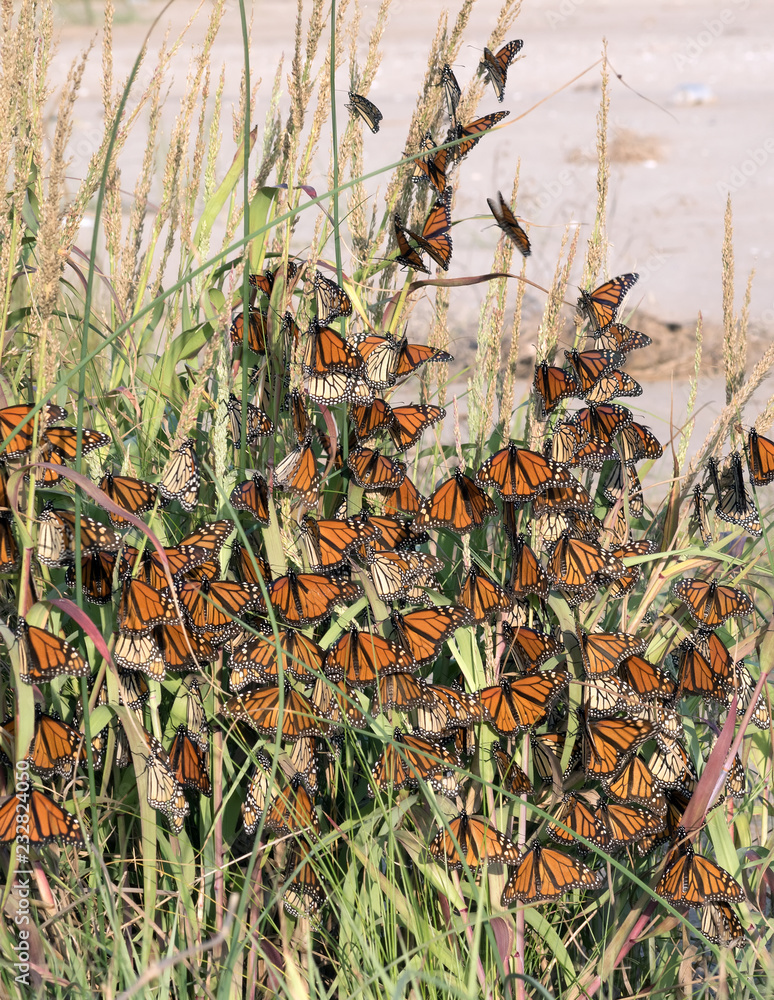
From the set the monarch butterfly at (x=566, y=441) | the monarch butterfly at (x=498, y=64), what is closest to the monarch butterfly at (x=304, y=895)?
the monarch butterfly at (x=566, y=441)

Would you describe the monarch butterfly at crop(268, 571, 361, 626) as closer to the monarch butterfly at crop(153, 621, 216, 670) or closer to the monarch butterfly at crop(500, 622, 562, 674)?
the monarch butterfly at crop(153, 621, 216, 670)

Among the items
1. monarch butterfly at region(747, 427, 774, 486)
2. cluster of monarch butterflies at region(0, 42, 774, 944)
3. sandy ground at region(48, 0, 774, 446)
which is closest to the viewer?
cluster of monarch butterflies at region(0, 42, 774, 944)

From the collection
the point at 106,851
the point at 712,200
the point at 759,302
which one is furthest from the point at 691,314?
the point at 106,851

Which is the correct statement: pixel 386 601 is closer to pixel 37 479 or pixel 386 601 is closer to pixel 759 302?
pixel 37 479

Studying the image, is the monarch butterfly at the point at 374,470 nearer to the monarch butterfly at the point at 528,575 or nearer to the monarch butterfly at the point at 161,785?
the monarch butterfly at the point at 528,575

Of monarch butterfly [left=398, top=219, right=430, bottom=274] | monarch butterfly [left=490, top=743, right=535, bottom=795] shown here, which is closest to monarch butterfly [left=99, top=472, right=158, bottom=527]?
monarch butterfly [left=398, top=219, right=430, bottom=274]
